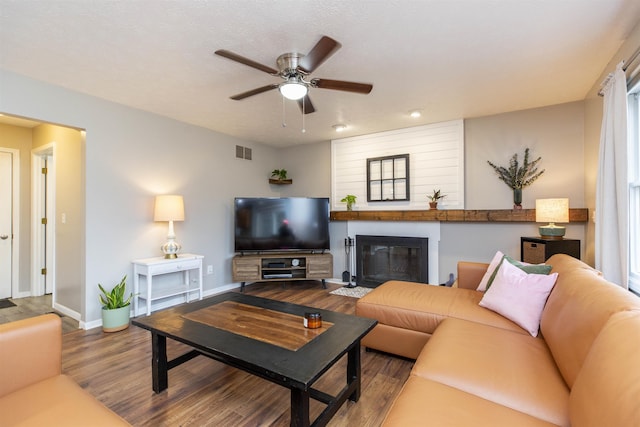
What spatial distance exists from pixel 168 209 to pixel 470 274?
3395 millimetres

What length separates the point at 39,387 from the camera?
4.18ft

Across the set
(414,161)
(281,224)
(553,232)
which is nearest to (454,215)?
(414,161)

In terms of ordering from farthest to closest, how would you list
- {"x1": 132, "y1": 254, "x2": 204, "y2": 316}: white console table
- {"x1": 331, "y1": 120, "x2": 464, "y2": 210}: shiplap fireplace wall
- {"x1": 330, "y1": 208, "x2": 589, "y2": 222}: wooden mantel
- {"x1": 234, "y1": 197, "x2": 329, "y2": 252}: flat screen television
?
{"x1": 234, "y1": 197, "x2": 329, "y2": 252}: flat screen television → {"x1": 331, "y1": 120, "x2": 464, "y2": 210}: shiplap fireplace wall → {"x1": 330, "y1": 208, "x2": 589, "y2": 222}: wooden mantel → {"x1": 132, "y1": 254, "x2": 204, "y2": 316}: white console table

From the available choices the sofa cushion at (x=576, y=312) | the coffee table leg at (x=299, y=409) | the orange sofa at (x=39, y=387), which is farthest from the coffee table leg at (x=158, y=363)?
the sofa cushion at (x=576, y=312)

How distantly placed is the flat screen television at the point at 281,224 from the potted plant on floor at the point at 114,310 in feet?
5.44

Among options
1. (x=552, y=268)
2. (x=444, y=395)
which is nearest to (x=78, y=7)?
(x=444, y=395)

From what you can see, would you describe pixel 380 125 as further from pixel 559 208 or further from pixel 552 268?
pixel 552 268

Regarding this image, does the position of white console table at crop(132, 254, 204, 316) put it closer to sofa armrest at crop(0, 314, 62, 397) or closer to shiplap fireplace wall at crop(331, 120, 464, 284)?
sofa armrest at crop(0, 314, 62, 397)

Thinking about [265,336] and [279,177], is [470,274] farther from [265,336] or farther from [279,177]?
[279,177]

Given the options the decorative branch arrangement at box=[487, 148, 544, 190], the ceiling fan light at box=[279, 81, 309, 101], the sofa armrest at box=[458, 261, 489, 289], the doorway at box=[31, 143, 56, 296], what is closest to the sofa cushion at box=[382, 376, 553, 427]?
the sofa armrest at box=[458, 261, 489, 289]

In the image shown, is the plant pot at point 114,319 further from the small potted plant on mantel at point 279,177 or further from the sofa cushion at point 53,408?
the small potted plant on mantel at point 279,177

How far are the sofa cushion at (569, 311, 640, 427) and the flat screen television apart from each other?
377 centimetres

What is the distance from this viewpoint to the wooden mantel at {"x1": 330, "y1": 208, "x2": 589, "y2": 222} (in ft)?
11.1

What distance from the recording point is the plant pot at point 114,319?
9.61 feet
